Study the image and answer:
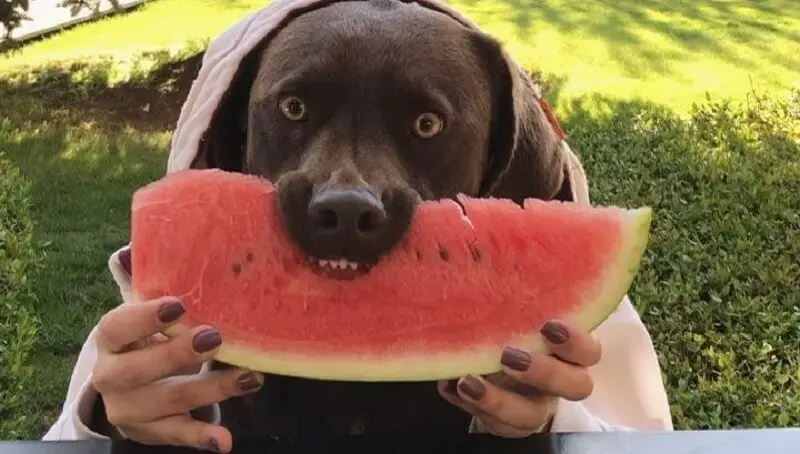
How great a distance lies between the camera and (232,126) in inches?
95.4

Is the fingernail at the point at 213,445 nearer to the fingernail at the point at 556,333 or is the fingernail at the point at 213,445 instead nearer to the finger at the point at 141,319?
the finger at the point at 141,319

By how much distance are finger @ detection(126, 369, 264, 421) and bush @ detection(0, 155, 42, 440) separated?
242cm

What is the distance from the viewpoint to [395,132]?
2.11m

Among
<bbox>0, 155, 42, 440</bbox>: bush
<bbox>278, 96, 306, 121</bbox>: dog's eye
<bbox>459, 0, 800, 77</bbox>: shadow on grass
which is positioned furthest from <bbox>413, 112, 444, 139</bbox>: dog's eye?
<bbox>459, 0, 800, 77</bbox>: shadow on grass

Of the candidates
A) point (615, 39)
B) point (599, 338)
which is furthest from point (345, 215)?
point (615, 39)

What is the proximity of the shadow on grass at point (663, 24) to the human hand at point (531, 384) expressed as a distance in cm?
810

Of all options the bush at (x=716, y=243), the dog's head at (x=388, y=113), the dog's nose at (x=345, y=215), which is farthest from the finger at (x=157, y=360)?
the bush at (x=716, y=243)

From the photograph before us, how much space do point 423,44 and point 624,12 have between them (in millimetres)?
9946

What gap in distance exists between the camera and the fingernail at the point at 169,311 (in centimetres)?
144

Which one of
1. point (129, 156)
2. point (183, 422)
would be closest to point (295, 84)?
point (183, 422)

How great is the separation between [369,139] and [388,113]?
0.28 ft

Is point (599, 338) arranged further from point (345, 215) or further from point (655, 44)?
point (655, 44)

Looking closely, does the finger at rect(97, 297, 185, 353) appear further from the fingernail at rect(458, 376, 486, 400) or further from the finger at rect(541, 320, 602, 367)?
the finger at rect(541, 320, 602, 367)

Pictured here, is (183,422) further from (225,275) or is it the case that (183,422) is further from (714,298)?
(714,298)
